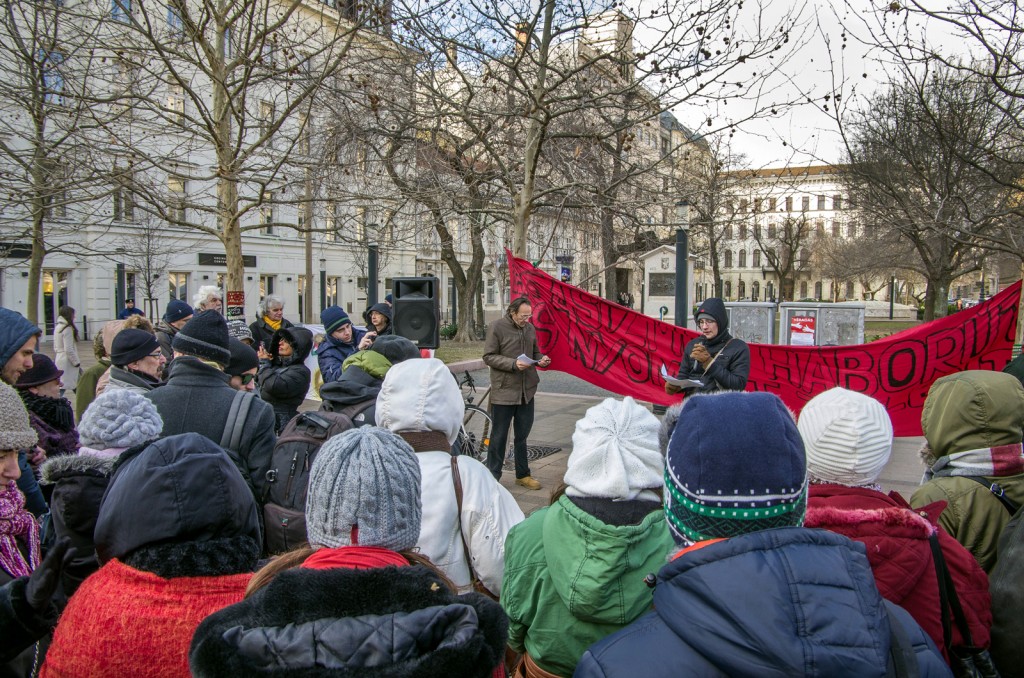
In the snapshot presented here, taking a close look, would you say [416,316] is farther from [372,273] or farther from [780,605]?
[780,605]

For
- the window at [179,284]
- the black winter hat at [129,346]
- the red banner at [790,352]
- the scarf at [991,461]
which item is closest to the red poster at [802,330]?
the red banner at [790,352]

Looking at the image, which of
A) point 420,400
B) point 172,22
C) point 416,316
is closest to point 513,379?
point 416,316

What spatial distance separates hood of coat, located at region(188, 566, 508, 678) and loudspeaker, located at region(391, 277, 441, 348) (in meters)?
6.61

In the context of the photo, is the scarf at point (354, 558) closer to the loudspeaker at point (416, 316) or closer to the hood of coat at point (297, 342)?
the hood of coat at point (297, 342)

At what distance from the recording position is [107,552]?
1.97 m

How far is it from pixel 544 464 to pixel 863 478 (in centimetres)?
632

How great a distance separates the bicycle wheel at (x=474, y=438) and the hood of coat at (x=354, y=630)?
14.0ft

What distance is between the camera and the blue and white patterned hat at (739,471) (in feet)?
4.76

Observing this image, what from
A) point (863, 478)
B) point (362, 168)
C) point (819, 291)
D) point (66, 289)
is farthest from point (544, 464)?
point (819, 291)

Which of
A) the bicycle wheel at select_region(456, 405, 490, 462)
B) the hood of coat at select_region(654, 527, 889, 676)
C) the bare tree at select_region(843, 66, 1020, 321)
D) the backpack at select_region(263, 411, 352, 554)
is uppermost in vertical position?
the bare tree at select_region(843, 66, 1020, 321)

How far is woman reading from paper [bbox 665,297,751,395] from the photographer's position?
20.2ft

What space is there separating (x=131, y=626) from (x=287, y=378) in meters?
3.41

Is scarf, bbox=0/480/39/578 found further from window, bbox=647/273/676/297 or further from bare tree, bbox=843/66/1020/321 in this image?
window, bbox=647/273/676/297

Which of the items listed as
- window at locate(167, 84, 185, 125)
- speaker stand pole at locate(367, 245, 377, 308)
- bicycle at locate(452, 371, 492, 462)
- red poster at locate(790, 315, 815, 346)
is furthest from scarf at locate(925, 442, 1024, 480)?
red poster at locate(790, 315, 815, 346)
